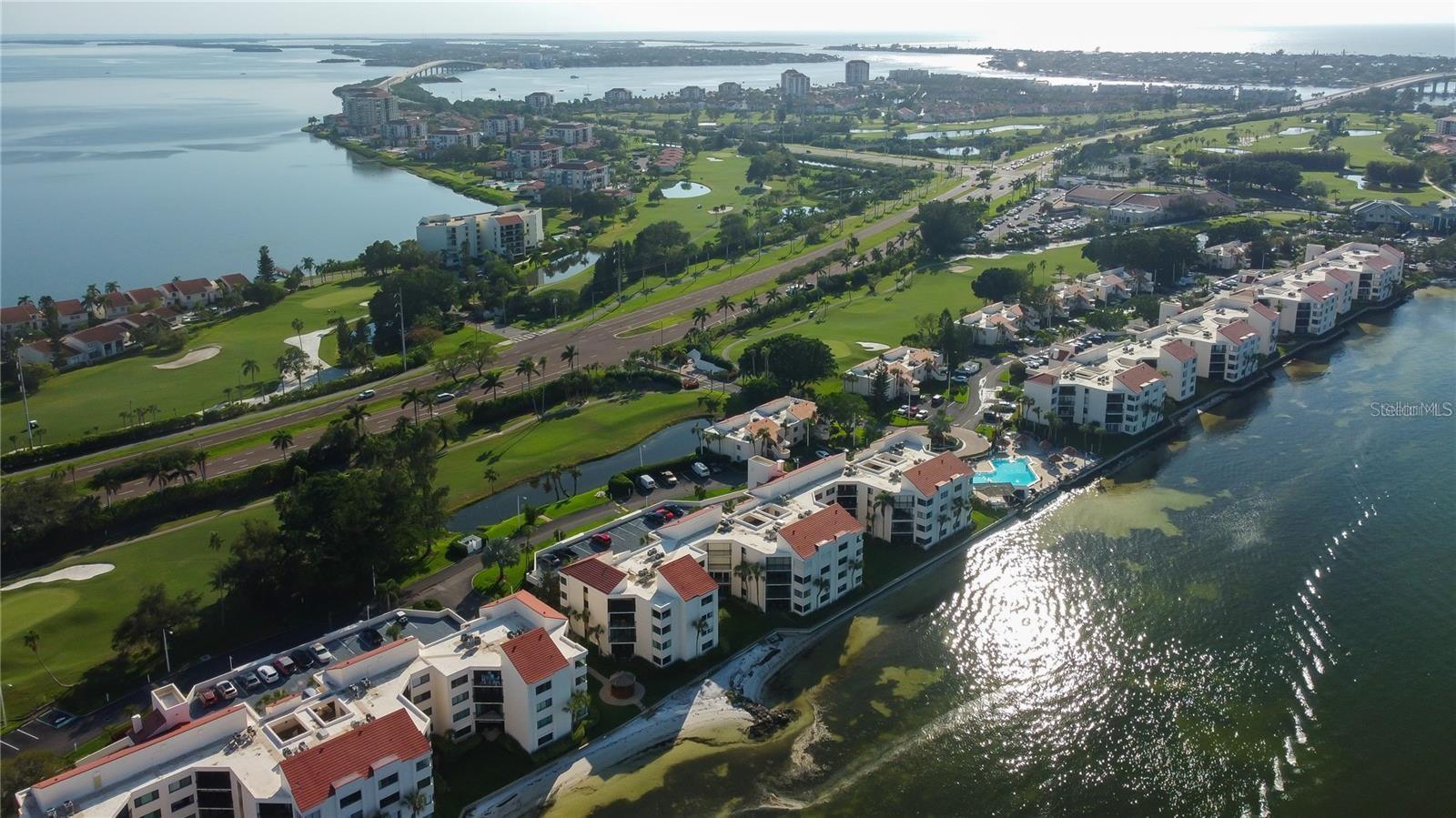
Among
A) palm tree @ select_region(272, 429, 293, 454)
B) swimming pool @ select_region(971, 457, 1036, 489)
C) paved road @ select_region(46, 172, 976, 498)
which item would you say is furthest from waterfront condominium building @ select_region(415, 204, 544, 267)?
swimming pool @ select_region(971, 457, 1036, 489)

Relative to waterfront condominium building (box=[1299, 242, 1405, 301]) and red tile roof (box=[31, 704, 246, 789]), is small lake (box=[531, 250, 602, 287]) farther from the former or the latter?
red tile roof (box=[31, 704, 246, 789])

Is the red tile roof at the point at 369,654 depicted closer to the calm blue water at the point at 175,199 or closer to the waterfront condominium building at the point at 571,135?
the calm blue water at the point at 175,199

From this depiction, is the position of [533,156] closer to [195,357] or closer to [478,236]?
[478,236]

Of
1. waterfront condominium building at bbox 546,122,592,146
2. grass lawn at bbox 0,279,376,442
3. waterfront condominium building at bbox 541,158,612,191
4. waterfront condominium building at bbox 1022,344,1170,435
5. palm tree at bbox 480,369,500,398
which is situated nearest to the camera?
waterfront condominium building at bbox 1022,344,1170,435

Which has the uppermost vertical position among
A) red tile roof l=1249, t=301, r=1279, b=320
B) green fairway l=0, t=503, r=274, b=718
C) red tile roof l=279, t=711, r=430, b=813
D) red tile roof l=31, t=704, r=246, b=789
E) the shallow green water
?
red tile roof l=1249, t=301, r=1279, b=320

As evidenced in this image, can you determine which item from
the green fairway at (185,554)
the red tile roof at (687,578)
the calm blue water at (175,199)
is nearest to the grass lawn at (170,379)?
the green fairway at (185,554)

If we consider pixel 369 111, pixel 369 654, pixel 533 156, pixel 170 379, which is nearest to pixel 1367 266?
pixel 369 654

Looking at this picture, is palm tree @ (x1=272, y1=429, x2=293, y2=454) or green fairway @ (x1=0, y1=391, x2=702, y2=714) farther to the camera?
palm tree @ (x1=272, y1=429, x2=293, y2=454)
